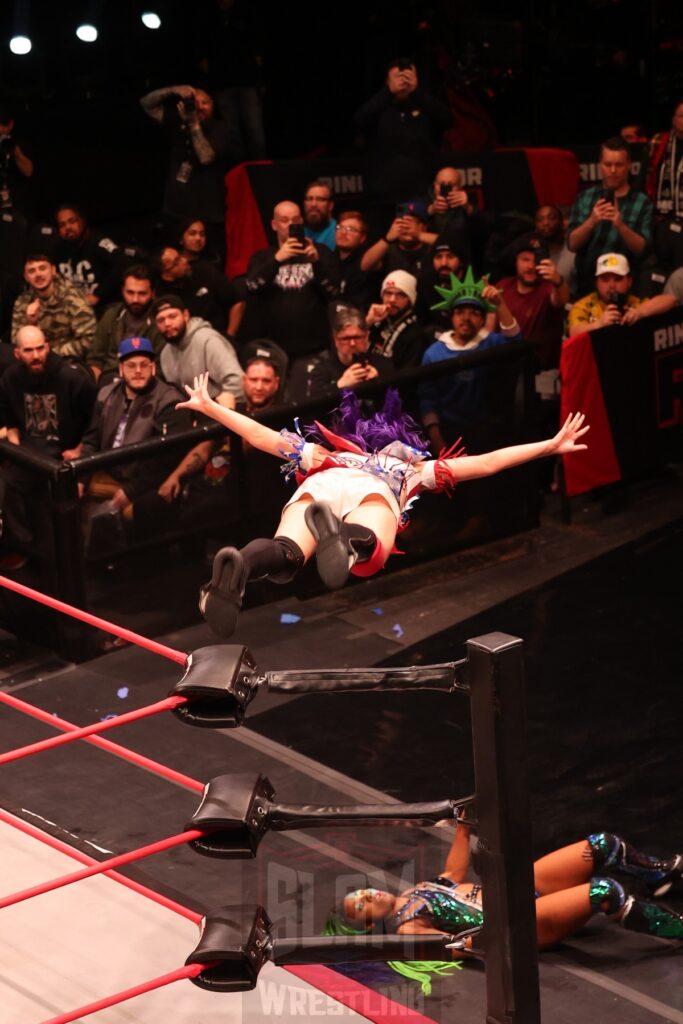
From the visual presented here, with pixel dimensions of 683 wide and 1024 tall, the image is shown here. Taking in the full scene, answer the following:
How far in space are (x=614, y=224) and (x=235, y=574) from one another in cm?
523

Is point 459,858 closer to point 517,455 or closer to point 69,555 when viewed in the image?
point 517,455

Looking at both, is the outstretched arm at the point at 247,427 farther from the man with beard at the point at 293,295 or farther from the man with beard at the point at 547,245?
the man with beard at the point at 547,245

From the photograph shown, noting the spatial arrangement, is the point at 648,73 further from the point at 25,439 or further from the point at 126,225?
the point at 25,439

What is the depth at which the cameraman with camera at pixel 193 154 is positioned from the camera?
9242 mm

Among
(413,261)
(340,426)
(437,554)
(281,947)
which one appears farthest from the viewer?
(413,261)

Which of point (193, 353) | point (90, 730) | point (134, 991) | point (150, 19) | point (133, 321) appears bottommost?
point (134, 991)

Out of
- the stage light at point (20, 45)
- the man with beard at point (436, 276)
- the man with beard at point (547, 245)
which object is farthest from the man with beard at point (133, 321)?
the stage light at point (20, 45)

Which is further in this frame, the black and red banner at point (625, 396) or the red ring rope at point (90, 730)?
the black and red banner at point (625, 396)

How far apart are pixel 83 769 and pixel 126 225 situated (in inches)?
224

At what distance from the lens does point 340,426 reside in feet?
14.0

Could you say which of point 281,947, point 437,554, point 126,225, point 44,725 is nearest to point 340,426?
point 281,947

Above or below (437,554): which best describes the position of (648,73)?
above

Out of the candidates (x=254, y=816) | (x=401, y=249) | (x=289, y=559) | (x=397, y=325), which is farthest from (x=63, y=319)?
(x=254, y=816)

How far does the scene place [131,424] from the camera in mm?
6805
